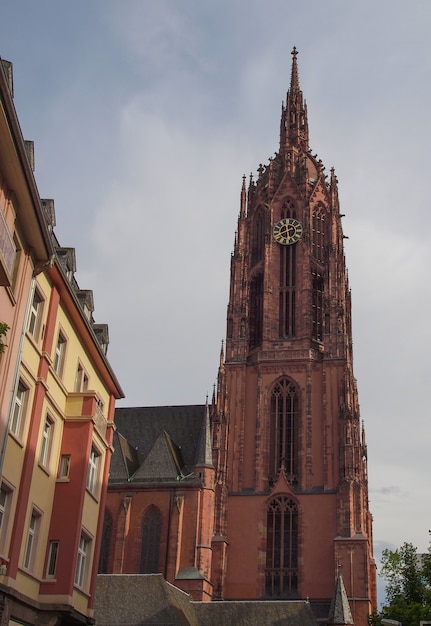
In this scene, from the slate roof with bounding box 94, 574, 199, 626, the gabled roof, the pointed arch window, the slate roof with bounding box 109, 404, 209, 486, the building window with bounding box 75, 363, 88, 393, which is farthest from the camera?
the pointed arch window

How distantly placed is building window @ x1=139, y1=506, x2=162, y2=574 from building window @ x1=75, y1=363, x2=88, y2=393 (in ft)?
94.8

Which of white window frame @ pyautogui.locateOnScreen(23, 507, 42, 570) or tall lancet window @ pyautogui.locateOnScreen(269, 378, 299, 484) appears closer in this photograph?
white window frame @ pyautogui.locateOnScreen(23, 507, 42, 570)

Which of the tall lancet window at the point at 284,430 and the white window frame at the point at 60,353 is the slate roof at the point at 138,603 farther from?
the white window frame at the point at 60,353

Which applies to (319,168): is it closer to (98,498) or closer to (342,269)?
(342,269)

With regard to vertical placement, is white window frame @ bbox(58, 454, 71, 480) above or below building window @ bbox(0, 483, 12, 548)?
above

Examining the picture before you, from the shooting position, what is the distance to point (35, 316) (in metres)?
20.4

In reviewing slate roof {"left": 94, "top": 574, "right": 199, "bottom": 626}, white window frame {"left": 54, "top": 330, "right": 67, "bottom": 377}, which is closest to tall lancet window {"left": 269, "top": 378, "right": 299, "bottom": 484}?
slate roof {"left": 94, "top": 574, "right": 199, "bottom": 626}

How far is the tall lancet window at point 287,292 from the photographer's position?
191 feet

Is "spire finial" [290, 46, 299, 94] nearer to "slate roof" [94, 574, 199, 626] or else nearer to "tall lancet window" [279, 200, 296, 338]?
"tall lancet window" [279, 200, 296, 338]

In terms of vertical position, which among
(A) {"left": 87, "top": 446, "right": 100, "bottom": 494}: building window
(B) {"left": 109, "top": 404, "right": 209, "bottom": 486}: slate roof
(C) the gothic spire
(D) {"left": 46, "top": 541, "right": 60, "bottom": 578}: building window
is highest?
(C) the gothic spire

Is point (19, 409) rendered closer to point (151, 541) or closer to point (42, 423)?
point (42, 423)

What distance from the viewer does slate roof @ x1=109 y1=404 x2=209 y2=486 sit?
53.8 m

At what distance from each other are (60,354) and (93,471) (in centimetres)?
361

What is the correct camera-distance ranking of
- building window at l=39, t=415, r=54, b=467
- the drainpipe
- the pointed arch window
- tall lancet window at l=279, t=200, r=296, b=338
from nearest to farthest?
the drainpipe < building window at l=39, t=415, r=54, b=467 < tall lancet window at l=279, t=200, r=296, b=338 < the pointed arch window
